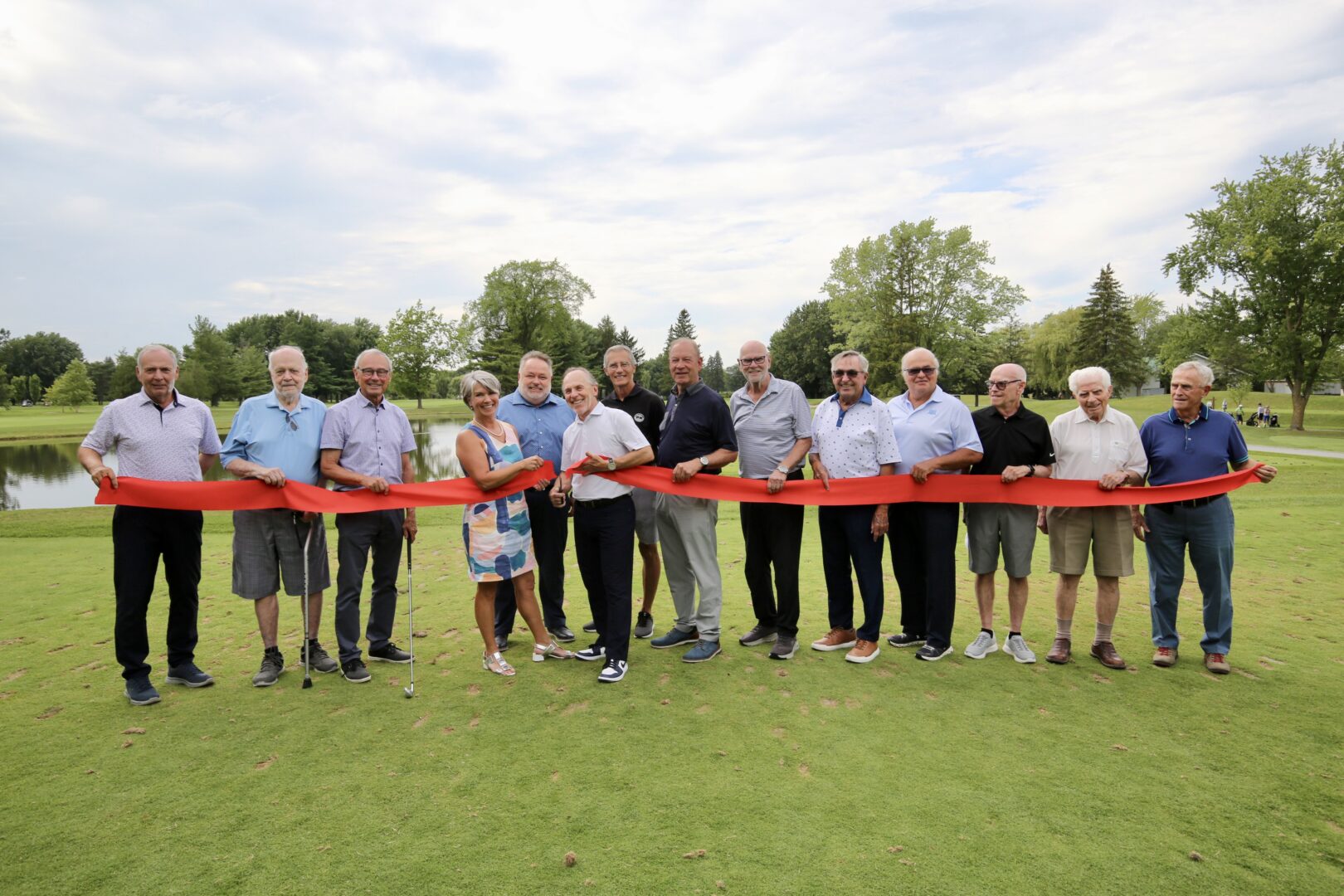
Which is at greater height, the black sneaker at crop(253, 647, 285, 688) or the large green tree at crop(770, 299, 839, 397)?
the large green tree at crop(770, 299, 839, 397)

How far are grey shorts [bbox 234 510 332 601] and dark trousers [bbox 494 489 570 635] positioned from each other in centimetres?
133

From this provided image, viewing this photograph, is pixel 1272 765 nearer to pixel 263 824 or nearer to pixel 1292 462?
pixel 263 824

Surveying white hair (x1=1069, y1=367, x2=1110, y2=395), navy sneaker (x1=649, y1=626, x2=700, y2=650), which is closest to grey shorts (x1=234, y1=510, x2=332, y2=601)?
navy sneaker (x1=649, y1=626, x2=700, y2=650)

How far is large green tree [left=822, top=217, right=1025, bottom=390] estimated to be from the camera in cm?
4459

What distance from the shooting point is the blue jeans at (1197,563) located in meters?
4.82

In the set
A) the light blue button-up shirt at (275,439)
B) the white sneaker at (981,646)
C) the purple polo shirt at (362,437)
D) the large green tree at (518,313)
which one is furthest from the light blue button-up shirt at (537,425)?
the large green tree at (518,313)

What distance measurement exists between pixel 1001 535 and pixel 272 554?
538 centimetres

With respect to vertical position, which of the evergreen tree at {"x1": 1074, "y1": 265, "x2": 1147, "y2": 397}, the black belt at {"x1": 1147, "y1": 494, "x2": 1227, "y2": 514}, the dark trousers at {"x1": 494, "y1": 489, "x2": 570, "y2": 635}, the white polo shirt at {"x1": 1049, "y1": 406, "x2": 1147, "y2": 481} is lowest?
the dark trousers at {"x1": 494, "y1": 489, "x2": 570, "y2": 635}

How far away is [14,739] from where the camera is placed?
3799 mm

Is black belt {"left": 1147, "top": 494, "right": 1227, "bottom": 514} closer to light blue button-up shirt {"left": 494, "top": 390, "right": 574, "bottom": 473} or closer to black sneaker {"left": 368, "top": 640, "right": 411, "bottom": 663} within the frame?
light blue button-up shirt {"left": 494, "top": 390, "right": 574, "bottom": 473}

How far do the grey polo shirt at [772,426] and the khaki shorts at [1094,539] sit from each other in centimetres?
203

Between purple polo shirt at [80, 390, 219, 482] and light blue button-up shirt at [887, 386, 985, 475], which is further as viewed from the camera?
light blue button-up shirt at [887, 386, 985, 475]

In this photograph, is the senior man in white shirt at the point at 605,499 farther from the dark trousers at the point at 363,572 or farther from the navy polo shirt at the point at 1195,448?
the navy polo shirt at the point at 1195,448

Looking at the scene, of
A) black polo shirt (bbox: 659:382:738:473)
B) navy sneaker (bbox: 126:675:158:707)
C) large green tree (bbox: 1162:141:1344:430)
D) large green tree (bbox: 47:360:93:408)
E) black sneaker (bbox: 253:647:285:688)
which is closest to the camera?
navy sneaker (bbox: 126:675:158:707)
